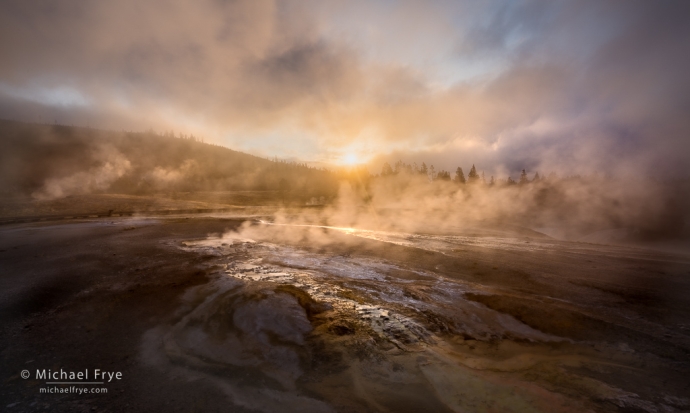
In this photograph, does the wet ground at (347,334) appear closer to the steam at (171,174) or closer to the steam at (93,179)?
the steam at (93,179)

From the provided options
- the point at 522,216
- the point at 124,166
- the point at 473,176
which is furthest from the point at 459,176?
the point at 124,166

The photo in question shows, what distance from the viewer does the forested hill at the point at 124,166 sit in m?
58.6

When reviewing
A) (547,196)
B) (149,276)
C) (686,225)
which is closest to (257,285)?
(149,276)

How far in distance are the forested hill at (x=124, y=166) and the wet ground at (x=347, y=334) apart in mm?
51238

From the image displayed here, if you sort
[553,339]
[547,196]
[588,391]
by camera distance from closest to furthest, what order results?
1. [588,391]
2. [553,339]
3. [547,196]

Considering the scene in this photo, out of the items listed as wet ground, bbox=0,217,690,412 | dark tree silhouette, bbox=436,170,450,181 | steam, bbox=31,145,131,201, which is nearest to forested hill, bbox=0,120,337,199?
steam, bbox=31,145,131,201

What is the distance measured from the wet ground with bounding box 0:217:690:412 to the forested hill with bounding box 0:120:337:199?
5124 cm

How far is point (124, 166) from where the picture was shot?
73.9m

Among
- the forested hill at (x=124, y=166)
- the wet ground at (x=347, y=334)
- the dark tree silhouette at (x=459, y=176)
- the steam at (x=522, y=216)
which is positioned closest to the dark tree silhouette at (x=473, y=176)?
the dark tree silhouette at (x=459, y=176)

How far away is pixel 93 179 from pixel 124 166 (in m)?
18.5

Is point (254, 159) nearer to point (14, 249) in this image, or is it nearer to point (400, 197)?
point (400, 197)

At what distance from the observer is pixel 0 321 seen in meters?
5.64

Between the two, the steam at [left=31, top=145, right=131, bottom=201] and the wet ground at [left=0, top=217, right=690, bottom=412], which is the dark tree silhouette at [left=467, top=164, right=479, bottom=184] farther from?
the steam at [left=31, top=145, right=131, bottom=201]

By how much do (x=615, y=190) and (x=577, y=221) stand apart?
6.16 meters
